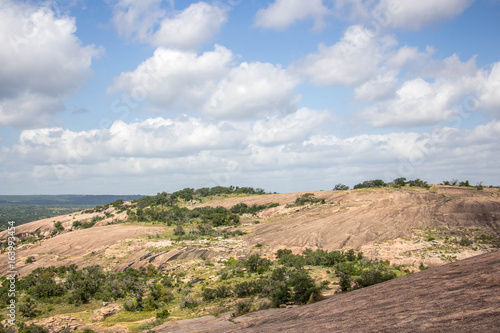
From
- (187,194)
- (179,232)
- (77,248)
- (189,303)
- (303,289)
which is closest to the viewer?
(303,289)

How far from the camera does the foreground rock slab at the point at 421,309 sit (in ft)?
32.1

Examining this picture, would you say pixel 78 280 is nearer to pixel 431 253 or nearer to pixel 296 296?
pixel 296 296

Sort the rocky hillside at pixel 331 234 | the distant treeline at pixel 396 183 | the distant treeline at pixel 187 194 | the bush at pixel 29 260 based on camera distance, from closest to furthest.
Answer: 1. the rocky hillside at pixel 331 234
2. the bush at pixel 29 260
3. the distant treeline at pixel 396 183
4. the distant treeline at pixel 187 194

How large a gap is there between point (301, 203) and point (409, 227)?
112ft

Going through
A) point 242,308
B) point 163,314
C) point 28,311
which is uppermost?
point 242,308

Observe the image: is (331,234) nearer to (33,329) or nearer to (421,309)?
(421,309)

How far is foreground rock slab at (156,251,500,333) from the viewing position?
978cm

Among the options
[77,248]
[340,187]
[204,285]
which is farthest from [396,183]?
[77,248]

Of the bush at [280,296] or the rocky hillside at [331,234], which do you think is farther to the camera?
the rocky hillside at [331,234]

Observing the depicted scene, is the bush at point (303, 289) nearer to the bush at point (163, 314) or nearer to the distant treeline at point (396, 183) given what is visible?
the bush at point (163, 314)

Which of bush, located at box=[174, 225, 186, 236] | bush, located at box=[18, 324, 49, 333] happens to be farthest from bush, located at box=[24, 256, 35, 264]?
bush, located at box=[18, 324, 49, 333]

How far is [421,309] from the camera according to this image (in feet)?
38.2

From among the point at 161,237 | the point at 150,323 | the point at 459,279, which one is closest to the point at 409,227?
the point at 459,279

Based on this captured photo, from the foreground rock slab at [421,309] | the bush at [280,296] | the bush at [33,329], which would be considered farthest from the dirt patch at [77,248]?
the foreground rock slab at [421,309]
